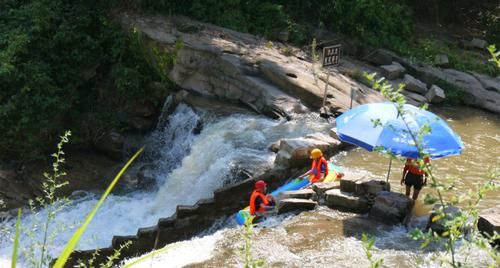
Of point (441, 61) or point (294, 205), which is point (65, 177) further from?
point (441, 61)

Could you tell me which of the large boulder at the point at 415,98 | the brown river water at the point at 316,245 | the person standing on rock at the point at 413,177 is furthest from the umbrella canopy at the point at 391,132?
the large boulder at the point at 415,98

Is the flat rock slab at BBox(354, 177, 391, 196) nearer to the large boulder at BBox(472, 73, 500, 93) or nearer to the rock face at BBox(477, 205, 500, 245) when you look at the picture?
the rock face at BBox(477, 205, 500, 245)

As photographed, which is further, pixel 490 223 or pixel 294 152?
pixel 294 152

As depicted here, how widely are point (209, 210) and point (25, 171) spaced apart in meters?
5.20

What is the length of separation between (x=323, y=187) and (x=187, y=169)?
10.5 ft

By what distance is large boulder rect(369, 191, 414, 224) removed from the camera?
25.2 ft

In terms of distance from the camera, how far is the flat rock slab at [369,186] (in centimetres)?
807

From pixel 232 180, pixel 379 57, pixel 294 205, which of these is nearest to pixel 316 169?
pixel 294 205

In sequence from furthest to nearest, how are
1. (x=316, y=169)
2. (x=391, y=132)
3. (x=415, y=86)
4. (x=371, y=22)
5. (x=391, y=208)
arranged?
(x=371, y=22)
(x=415, y=86)
(x=316, y=169)
(x=391, y=208)
(x=391, y=132)

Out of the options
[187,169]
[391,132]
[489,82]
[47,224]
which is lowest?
[187,169]

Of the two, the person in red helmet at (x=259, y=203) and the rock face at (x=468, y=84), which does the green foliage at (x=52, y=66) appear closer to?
the person in red helmet at (x=259, y=203)

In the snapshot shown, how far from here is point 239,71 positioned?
12.5 metres

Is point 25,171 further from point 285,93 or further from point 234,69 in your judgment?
point 285,93

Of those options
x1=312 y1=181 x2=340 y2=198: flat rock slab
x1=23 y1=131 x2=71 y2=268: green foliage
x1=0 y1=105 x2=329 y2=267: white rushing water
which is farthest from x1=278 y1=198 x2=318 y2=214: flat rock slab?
x1=23 y1=131 x2=71 y2=268: green foliage
